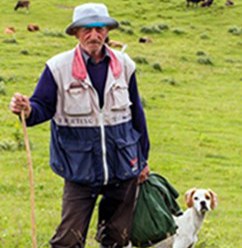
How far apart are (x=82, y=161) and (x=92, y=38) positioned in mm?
872

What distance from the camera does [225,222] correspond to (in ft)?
35.6

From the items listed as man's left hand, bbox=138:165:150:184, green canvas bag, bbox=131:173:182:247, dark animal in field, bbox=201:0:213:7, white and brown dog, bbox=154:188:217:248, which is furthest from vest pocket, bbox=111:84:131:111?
dark animal in field, bbox=201:0:213:7

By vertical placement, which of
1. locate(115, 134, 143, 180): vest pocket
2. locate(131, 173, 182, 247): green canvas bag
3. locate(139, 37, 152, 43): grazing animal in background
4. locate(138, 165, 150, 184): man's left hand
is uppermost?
locate(115, 134, 143, 180): vest pocket

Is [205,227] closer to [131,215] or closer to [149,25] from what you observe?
[131,215]

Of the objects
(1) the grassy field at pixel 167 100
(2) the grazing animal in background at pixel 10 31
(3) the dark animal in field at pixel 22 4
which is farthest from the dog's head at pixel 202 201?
(3) the dark animal in field at pixel 22 4

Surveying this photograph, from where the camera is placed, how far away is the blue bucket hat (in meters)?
5.86

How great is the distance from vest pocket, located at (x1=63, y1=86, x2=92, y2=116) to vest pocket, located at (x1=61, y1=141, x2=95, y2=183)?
0.23m

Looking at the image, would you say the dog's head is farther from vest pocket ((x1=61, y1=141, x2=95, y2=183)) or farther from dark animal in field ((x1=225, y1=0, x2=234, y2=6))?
dark animal in field ((x1=225, y1=0, x2=234, y2=6))

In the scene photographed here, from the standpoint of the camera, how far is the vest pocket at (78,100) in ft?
19.3

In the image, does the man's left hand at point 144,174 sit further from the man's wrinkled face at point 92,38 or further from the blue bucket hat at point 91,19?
the blue bucket hat at point 91,19

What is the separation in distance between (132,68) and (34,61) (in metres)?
19.8

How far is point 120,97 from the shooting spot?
6039mm

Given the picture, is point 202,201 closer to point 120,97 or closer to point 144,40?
point 120,97

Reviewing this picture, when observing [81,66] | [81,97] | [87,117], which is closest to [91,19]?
[81,66]
